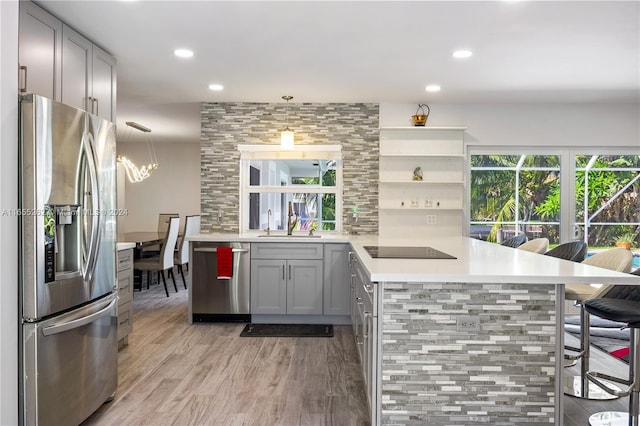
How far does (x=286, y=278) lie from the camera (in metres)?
4.66

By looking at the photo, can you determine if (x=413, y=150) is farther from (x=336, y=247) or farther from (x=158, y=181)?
(x=158, y=181)

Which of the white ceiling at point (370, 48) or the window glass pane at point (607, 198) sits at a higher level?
the white ceiling at point (370, 48)

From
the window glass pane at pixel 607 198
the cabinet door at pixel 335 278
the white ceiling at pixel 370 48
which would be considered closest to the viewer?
the white ceiling at pixel 370 48

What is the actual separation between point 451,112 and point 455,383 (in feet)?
12.0

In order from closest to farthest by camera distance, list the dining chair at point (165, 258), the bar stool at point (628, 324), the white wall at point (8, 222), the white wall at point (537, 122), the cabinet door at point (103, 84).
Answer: the white wall at point (8, 222)
the bar stool at point (628, 324)
the cabinet door at point (103, 84)
the white wall at point (537, 122)
the dining chair at point (165, 258)

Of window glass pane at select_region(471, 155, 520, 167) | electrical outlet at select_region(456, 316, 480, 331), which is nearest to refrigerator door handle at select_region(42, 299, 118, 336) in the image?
electrical outlet at select_region(456, 316, 480, 331)

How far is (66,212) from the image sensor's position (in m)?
2.27

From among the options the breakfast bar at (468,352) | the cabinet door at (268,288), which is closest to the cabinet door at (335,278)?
the cabinet door at (268,288)

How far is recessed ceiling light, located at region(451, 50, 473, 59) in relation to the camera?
11.1ft

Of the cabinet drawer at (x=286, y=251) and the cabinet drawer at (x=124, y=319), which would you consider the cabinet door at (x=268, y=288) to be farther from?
the cabinet drawer at (x=124, y=319)

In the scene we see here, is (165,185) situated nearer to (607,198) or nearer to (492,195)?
(492,195)

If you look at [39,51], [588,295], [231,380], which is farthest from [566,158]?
[39,51]

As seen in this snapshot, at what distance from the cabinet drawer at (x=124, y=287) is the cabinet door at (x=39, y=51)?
151cm

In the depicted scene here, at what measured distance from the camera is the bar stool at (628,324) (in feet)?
7.56
